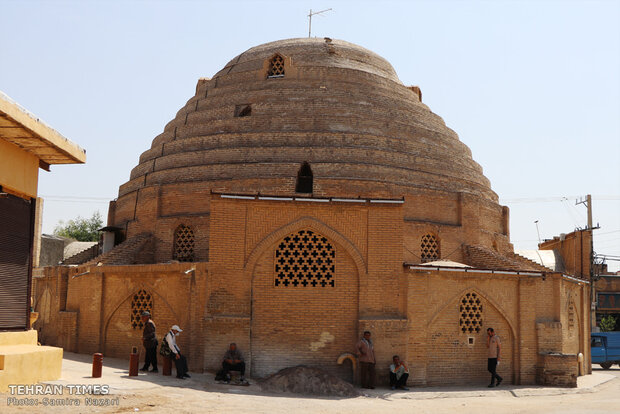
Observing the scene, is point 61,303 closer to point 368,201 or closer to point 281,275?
point 281,275

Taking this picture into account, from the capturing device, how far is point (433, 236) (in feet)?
65.7

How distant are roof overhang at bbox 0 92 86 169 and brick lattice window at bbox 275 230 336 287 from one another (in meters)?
5.08

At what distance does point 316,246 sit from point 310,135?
567 centimetres

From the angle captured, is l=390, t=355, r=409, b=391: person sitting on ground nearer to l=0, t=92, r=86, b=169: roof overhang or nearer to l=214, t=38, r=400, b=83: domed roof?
l=0, t=92, r=86, b=169: roof overhang

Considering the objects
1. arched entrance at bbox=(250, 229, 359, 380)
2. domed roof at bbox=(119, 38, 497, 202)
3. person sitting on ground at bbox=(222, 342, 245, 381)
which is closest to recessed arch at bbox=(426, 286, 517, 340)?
arched entrance at bbox=(250, 229, 359, 380)

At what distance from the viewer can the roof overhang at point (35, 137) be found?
9.43 m

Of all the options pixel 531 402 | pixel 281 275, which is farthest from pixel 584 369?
pixel 281 275

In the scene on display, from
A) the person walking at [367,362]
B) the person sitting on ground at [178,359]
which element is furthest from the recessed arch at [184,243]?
the person walking at [367,362]

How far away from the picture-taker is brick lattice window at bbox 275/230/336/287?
49.8 ft

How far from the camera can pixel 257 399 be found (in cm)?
1204

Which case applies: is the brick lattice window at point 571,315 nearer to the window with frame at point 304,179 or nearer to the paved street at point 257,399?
the paved street at point 257,399

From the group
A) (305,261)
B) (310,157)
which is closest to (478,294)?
(305,261)

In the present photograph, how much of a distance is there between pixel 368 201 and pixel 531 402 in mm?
5356

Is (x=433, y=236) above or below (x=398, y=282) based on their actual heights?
above
